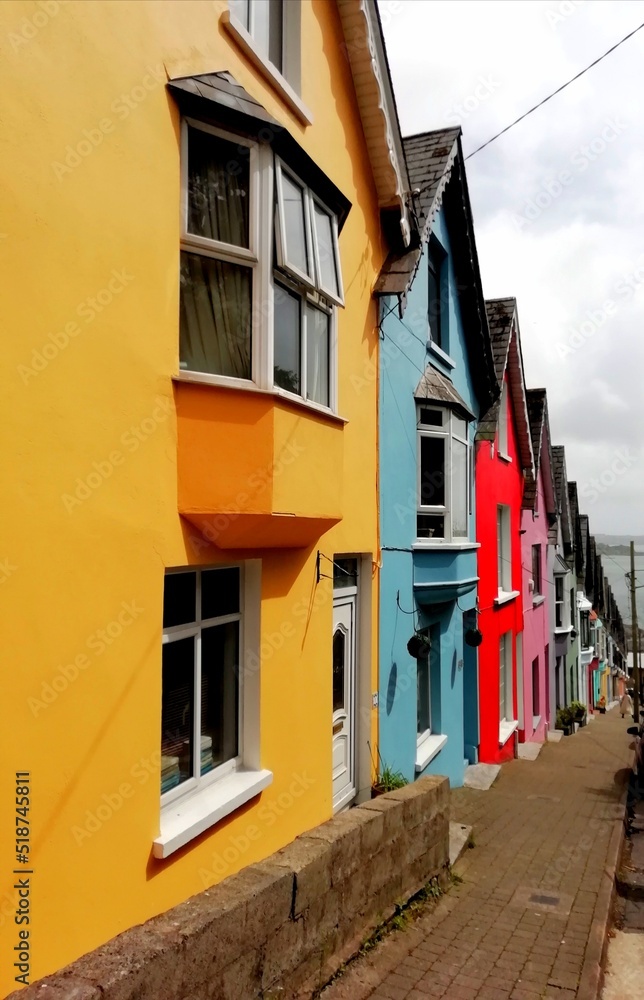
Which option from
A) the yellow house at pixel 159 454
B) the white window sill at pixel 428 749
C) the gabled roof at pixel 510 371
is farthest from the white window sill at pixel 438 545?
the gabled roof at pixel 510 371

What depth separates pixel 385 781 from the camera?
891 centimetres

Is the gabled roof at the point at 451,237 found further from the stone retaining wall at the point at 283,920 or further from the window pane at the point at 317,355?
the stone retaining wall at the point at 283,920

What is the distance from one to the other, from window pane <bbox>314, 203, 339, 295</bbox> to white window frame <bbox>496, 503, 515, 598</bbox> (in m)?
12.4

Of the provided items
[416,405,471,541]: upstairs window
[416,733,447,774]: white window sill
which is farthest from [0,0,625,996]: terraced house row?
[416,405,471,541]: upstairs window

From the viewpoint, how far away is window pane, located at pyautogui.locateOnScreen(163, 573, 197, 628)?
508 cm

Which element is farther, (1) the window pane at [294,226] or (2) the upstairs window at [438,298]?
(2) the upstairs window at [438,298]

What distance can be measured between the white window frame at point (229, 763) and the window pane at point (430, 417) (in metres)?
5.72

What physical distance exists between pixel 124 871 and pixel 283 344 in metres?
3.88

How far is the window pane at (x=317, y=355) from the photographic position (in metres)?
6.46

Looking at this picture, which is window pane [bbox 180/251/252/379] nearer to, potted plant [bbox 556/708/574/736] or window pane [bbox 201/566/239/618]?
window pane [bbox 201/566/239/618]

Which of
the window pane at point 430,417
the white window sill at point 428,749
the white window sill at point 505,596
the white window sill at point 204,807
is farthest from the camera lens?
the white window sill at point 505,596

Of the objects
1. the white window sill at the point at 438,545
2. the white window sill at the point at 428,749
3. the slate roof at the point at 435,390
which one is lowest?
the white window sill at the point at 428,749

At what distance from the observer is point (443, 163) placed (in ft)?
37.1

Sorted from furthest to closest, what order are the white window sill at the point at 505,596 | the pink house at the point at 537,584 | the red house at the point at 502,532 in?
the pink house at the point at 537,584 < the white window sill at the point at 505,596 < the red house at the point at 502,532
